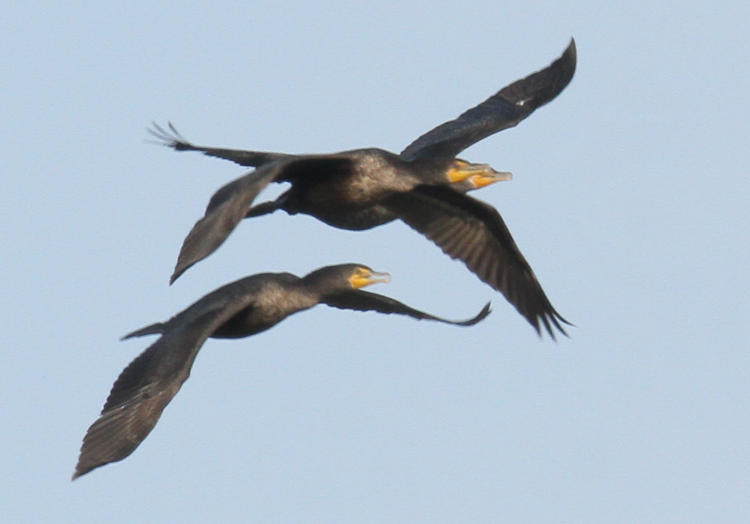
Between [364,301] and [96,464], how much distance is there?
4.47 meters

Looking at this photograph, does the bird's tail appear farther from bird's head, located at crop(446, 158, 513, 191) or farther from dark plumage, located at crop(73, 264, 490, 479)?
bird's head, located at crop(446, 158, 513, 191)

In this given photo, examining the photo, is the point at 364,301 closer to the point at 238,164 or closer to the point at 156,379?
the point at 238,164

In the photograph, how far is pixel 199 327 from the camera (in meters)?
18.0

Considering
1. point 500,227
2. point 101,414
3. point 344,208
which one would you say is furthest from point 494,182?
point 101,414

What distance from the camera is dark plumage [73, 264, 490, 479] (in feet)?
55.7

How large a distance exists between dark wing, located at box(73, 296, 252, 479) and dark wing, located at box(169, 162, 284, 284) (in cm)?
198

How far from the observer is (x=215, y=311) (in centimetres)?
1838

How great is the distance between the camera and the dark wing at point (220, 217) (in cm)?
1529

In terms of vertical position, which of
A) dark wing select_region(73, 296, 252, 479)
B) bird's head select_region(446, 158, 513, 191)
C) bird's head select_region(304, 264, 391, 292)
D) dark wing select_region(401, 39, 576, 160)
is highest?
dark wing select_region(401, 39, 576, 160)

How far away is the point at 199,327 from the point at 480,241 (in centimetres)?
334

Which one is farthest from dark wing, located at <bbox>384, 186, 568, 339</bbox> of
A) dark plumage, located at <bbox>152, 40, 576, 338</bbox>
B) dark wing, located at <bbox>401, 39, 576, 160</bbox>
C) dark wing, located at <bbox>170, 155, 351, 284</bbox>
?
dark wing, located at <bbox>170, 155, 351, 284</bbox>

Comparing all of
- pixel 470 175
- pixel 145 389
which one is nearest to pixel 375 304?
pixel 470 175

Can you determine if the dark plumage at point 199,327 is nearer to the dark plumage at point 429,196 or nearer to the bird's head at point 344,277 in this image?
the bird's head at point 344,277

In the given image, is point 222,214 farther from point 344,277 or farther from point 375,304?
point 375,304
